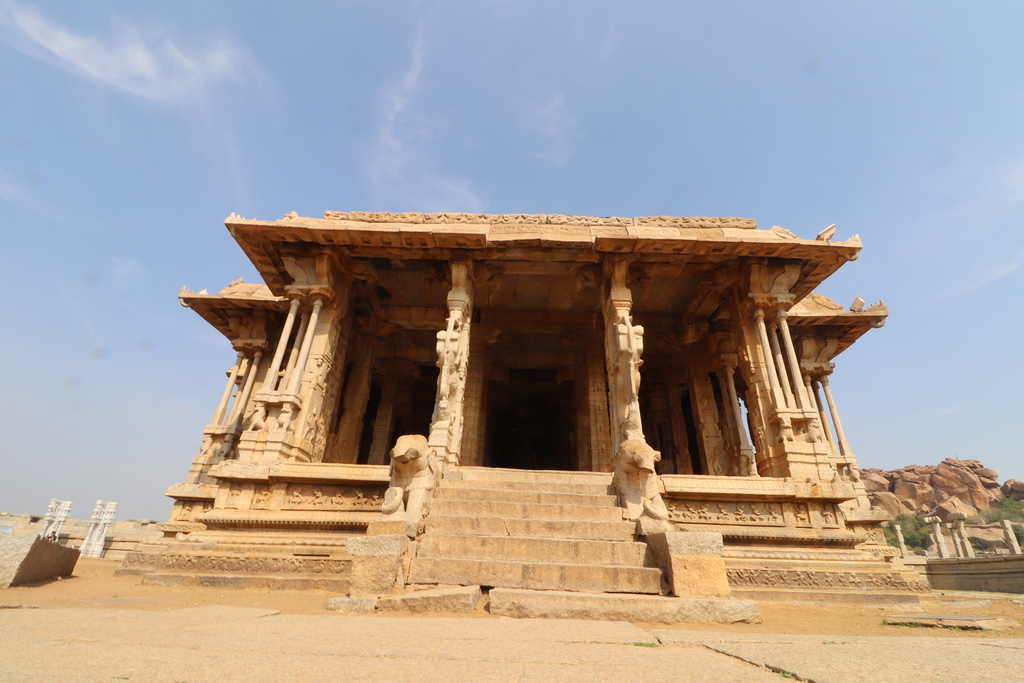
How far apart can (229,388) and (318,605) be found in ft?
35.0

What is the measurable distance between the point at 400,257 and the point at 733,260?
6.98 metres

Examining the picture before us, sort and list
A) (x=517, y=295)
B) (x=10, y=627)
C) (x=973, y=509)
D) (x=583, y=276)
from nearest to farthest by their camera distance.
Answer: (x=10, y=627) → (x=583, y=276) → (x=517, y=295) → (x=973, y=509)

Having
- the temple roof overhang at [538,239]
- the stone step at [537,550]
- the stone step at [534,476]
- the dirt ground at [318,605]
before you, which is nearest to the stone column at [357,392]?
the temple roof overhang at [538,239]

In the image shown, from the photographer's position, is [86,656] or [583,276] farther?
[583,276]

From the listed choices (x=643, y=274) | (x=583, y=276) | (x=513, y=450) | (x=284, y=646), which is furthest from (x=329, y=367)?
(x=513, y=450)

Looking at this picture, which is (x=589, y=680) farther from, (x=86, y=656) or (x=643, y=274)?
(x=643, y=274)

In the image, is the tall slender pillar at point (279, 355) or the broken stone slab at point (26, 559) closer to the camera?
Result: the broken stone slab at point (26, 559)

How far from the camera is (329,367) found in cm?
980

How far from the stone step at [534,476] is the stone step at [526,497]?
1.82 ft

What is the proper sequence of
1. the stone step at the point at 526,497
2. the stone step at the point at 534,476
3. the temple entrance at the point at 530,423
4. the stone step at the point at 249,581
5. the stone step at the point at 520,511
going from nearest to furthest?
1. the stone step at the point at 520,511
2. the stone step at the point at 249,581
3. the stone step at the point at 526,497
4. the stone step at the point at 534,476
5. the temple entrance at the point at 530,423

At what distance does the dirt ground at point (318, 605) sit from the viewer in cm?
420

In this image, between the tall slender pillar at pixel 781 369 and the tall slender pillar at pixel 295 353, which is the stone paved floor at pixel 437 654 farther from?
the tall slender pillar at pixel 781 369

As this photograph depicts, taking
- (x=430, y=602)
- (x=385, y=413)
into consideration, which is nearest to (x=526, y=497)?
(x=430, y=602)

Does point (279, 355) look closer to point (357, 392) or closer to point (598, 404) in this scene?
point (357, 392)
